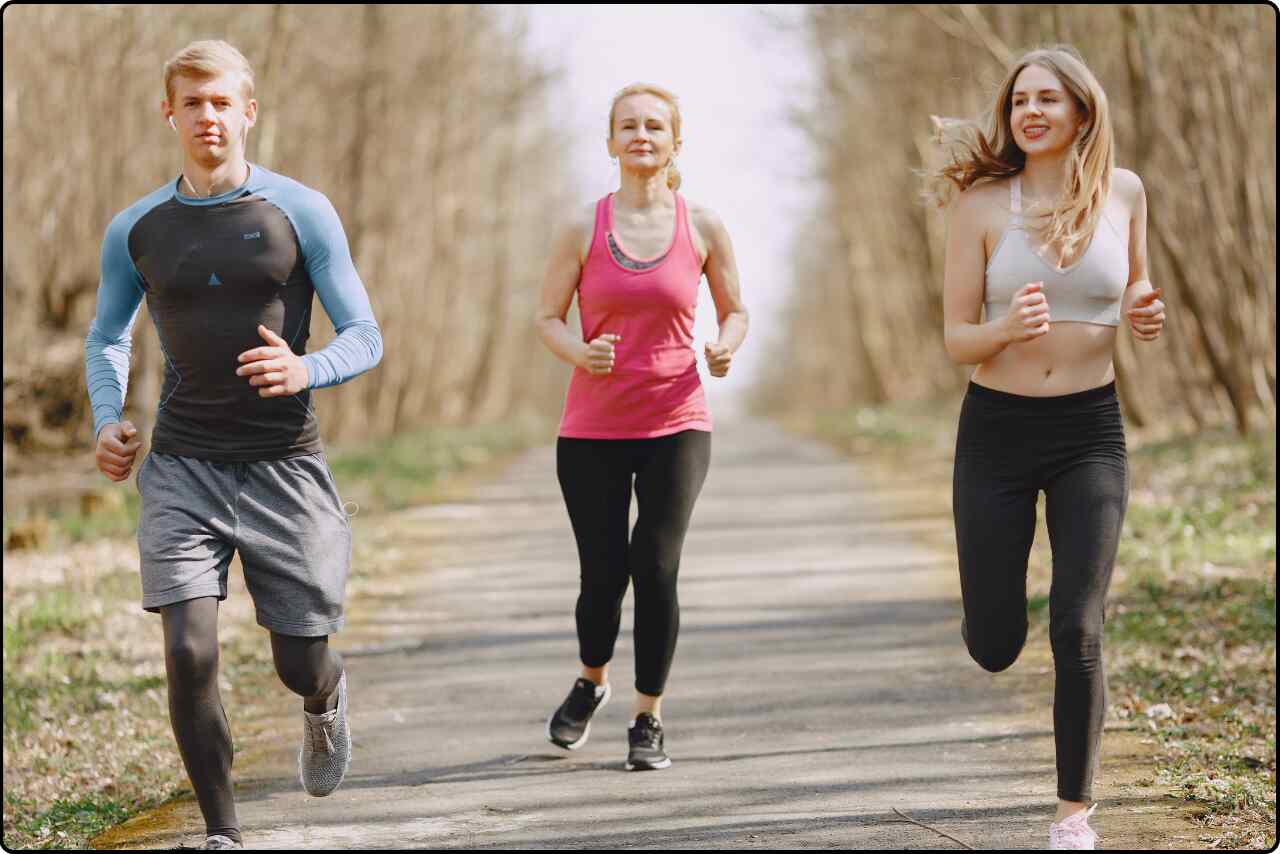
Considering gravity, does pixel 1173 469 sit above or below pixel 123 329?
below

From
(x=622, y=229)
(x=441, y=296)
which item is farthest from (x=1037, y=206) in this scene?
(x=441, y=296)

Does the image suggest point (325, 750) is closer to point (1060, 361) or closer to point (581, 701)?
point (581, 701)

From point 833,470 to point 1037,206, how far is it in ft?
44.3

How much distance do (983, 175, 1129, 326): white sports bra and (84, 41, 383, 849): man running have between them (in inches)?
68.7

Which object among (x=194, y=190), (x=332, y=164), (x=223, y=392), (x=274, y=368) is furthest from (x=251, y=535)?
(x=332, y=164)

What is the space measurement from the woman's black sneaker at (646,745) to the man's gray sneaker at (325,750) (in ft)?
3.63

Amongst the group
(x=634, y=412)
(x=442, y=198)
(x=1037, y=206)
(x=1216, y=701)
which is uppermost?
(x=442, y=198)

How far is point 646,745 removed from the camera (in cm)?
548

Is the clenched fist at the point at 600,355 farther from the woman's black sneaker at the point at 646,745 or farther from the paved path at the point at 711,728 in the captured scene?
the paved path at the point at 711,728

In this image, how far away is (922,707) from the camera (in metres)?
6.31

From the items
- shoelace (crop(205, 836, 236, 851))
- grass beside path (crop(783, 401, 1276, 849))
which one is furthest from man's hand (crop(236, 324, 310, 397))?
grass beside path (crop(783, 401, 1276, 849))

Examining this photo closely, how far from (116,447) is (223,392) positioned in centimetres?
32

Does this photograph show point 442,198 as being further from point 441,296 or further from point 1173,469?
point 1173,469

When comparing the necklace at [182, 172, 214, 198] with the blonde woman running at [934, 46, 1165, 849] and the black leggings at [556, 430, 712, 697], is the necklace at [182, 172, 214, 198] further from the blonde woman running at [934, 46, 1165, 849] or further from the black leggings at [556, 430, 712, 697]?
the blonde woman running at [934, 46, 1165, 849]
